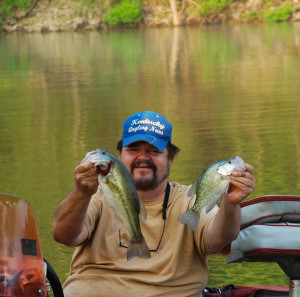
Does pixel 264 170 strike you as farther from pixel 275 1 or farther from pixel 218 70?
pixel 275 1

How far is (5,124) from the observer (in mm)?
15109

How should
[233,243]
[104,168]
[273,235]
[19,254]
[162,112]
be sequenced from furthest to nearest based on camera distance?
[162,112] → [233,243] → [273,235] → [104,168] → [19,254]

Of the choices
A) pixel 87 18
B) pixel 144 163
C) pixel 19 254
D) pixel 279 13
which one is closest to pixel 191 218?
pixel 144 163

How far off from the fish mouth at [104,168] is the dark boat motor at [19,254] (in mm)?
302

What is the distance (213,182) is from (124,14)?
53.7 m

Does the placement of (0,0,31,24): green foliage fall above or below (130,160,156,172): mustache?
below

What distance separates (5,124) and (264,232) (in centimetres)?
1192

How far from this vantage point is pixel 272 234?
→ 359cm

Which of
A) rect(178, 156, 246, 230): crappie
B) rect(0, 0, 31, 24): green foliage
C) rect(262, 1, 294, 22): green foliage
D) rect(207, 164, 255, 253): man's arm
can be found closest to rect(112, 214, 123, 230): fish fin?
rect(178, 156, 246, 230): crappie

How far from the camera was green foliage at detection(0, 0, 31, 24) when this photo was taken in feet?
193

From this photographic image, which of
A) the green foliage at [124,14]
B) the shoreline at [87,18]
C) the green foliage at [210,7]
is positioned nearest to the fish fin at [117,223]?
the shoreline at [87,18]

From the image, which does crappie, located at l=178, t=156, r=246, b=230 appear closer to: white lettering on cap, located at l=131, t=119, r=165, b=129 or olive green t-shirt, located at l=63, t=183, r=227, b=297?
olive green t-shirt, located at l=63, t=183, r=227, b=297

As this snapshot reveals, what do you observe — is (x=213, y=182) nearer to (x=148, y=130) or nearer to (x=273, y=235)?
(x=273, y=235)

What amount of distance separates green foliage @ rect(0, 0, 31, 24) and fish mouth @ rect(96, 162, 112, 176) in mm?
56213
